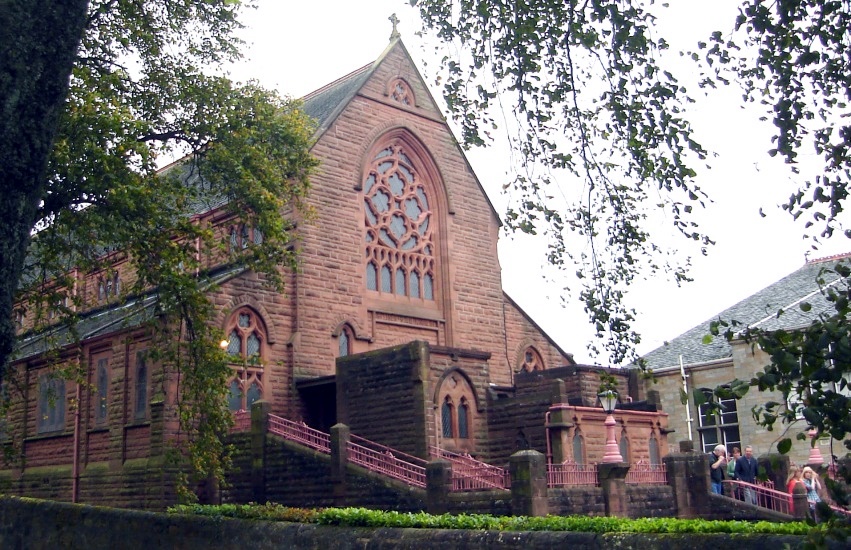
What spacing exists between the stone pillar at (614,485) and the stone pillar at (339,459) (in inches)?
206

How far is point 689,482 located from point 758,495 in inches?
62.8

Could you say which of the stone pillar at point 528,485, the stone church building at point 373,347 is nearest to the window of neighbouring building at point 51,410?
the stone church building at point 373,347

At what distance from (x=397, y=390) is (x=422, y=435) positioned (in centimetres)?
133

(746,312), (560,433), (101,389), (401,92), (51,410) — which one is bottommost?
(560,433)

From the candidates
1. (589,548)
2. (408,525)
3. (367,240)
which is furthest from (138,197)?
(367,240)

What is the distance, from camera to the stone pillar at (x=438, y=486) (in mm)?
17453

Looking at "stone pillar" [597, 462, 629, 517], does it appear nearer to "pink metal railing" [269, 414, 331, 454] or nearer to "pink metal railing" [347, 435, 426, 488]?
"pink metal railing" [347, 435, 426, 488]

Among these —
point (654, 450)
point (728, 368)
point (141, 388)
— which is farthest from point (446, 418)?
point (728, 368)

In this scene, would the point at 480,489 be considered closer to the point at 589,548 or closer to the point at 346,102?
the point at 589,548

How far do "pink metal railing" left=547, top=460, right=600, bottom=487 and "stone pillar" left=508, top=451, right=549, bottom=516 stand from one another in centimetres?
98

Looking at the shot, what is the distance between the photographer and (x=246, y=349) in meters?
23.5

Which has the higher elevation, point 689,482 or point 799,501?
point 689,482

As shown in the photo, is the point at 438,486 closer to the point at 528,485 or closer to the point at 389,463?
the point at 389,463

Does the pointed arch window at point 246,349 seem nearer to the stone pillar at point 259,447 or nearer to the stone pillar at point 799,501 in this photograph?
the stone pillar at point 259,447
